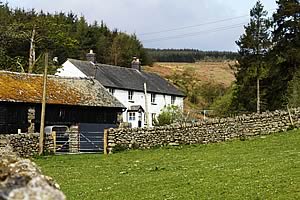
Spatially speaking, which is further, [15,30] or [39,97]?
[15,30]

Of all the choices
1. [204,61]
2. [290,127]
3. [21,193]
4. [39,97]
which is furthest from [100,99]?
[204,61]

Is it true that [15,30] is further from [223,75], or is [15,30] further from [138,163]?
[223,75]

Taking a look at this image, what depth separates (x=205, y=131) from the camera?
35281 mm

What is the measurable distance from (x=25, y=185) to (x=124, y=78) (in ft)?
222

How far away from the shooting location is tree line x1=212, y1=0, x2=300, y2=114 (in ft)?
181

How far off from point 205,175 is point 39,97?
29708mm

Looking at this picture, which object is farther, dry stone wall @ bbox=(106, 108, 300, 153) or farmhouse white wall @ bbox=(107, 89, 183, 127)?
farmhouse white wall @ bbox=(107, 89, 183, 127)


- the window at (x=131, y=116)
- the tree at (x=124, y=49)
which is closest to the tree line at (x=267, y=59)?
the window at (x=131, y=116)

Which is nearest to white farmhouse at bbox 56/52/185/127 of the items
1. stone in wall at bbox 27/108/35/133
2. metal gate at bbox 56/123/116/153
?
stone in wall at bbox 27/108/35/133

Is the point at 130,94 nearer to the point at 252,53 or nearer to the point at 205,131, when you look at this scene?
the point at 252,53

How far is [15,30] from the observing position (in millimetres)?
72625

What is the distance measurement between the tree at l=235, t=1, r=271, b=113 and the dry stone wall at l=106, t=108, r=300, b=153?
81.0 feet

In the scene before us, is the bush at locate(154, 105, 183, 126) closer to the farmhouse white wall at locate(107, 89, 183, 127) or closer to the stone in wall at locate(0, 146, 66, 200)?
the farmhouse white wall at locate(107, 89, 183, 127)

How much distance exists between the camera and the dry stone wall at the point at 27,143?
3534 cm
